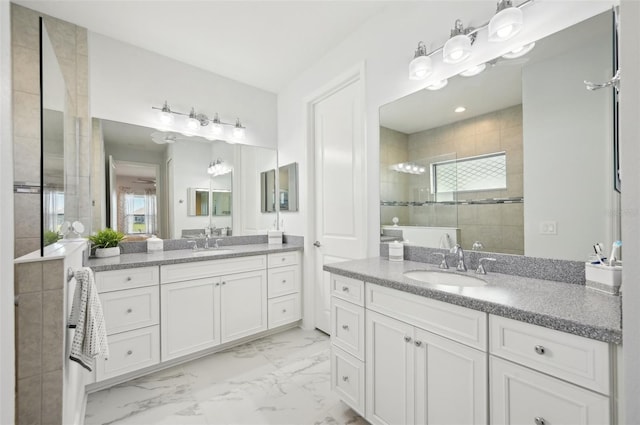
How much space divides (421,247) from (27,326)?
2.01 metres

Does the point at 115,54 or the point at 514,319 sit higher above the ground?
the point at 115,54

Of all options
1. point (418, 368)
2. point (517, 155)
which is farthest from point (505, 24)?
point (418, 368)

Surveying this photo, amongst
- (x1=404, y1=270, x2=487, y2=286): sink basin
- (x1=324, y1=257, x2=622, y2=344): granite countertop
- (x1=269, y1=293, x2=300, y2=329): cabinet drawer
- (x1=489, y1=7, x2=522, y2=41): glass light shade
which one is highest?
(x1=489, y1=7, x2=522, y2=41): glass light shade

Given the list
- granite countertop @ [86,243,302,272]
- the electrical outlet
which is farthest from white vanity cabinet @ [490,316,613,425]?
granite countertop @ [86,243,302,272]

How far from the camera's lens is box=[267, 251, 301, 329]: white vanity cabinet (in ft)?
9.09

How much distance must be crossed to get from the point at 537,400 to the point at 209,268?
220 centimetres

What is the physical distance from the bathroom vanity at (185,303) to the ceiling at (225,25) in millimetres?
1856

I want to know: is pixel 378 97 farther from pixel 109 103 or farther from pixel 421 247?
pixel 109 103

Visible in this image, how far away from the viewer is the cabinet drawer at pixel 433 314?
1.09 meters

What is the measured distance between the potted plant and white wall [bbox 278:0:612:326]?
161 cm

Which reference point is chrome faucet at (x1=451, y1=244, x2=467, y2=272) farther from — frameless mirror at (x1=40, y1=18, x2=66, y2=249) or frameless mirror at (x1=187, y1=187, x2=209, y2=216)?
frameless mirror at (x1=187, y1=187, x2=209, y2=216)

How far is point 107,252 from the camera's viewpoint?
2225 millimetres

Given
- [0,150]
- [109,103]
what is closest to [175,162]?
[109,103]

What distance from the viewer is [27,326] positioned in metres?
1.08
